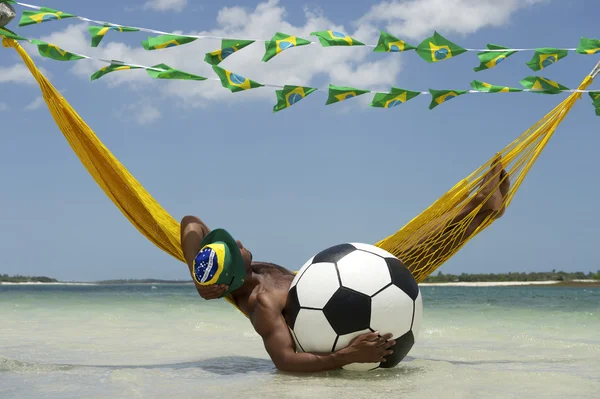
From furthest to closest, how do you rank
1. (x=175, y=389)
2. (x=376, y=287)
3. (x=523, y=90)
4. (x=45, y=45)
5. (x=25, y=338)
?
(x=25, y=338) → (x=45, y=45) → (x=523, y=90) → (x=376, y=287) → (x=175, y=389)

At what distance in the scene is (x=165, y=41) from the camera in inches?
167

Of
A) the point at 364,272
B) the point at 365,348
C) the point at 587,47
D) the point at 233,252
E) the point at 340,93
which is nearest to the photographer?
the point at 365,348

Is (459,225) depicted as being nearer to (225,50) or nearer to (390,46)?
(390,46)

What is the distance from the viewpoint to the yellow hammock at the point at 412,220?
4324mm

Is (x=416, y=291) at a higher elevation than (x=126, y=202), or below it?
below

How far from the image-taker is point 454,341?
621cm

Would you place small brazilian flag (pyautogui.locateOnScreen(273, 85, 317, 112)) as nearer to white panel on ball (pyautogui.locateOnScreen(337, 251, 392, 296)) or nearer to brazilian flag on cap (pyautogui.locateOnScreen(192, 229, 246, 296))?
brazilian flag on cap (pyautogui.locateOnScreen(192, 229, 246, 296))

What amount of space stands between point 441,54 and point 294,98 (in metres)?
0.96

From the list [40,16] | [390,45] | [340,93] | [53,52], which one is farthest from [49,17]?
[390,45]

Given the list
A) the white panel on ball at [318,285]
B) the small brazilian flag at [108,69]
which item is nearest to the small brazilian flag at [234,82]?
the small brazilian flag at [108,69]

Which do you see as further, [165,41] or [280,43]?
[165,41]

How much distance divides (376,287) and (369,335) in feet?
0.83

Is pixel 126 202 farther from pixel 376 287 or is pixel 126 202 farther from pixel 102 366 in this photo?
pixel 376 287

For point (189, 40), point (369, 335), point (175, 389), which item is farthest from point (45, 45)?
point (369, 335)
